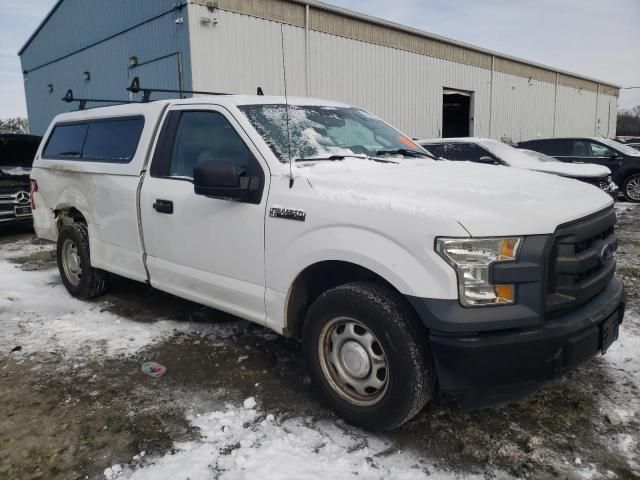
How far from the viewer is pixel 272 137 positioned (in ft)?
10.9

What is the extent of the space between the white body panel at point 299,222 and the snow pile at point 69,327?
47 centimetres

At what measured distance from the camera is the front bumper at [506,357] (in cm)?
234

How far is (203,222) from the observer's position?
353 cm

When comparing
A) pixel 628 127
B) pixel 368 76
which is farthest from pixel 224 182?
pixel 628 127

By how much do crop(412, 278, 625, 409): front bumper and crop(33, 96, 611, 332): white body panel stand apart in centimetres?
26

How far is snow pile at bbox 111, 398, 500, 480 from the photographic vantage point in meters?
2.44

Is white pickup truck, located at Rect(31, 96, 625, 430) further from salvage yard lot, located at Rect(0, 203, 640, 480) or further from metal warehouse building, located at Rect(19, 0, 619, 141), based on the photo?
metal warehouse building, located at Rect(19, 0, 619, 141)

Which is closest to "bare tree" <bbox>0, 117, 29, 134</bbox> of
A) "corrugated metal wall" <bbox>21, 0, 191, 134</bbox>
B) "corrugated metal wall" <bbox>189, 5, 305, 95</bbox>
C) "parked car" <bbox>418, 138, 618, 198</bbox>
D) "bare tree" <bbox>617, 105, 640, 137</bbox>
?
"corrugated metal wall" <bbox>21, 0, 191, 134</bbox>

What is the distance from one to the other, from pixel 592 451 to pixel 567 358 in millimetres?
566

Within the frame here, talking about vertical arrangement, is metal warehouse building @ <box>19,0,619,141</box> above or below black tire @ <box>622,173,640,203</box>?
above

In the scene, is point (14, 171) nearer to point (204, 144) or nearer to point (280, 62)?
point (204, 144)

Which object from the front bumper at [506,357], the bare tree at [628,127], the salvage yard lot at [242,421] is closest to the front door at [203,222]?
the salvage yard lot at [242,421]

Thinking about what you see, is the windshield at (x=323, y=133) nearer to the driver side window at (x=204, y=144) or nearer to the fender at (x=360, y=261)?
the driver side window at (x=204, y=144)

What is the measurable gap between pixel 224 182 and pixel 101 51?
632 inches
